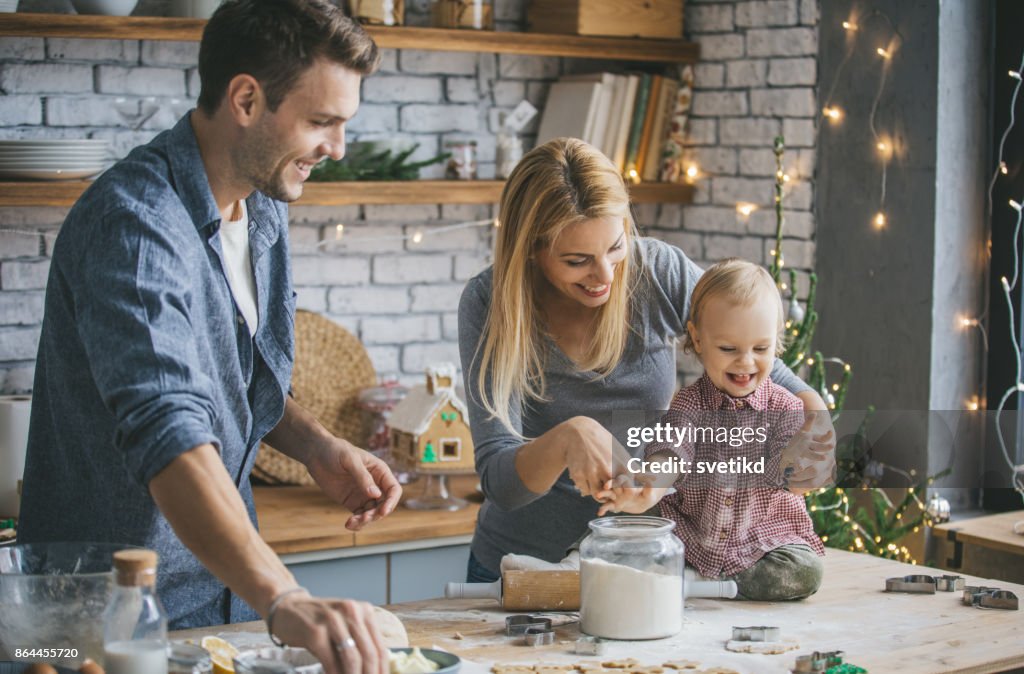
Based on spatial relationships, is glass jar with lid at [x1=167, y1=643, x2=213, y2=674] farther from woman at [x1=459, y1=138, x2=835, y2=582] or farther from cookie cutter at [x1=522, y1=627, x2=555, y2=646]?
woman at [x1=459, y1=138, x2=835, y2=582]

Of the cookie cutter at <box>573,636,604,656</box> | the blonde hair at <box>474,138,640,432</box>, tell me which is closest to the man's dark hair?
the blonde hair at <box>474,138,640,432</box>

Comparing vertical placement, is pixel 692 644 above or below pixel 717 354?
below

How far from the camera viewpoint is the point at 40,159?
327cm

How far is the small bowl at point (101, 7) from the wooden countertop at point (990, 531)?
2.39m

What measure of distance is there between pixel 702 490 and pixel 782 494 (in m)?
0.15

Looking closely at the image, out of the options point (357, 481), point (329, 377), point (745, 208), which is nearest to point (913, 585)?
point (357, 481)

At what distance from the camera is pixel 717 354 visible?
2.29 metres

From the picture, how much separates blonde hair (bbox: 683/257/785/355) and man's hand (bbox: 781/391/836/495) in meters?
0.15

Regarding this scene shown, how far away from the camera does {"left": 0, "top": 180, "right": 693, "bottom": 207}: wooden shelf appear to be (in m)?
3.27

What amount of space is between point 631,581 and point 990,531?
1574 millimetres

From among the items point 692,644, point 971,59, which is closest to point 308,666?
point 692,644

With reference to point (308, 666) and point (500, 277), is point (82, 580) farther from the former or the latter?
point (500, 277)

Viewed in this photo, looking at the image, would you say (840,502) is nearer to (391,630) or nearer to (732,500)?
(732,500)
